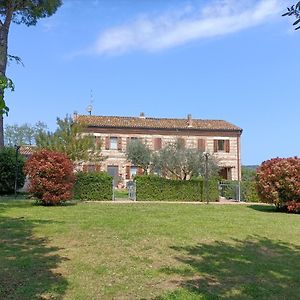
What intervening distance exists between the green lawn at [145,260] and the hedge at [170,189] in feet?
33.8

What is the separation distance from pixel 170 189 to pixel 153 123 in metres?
22.4

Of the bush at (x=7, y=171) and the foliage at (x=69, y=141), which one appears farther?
the foliage at (x=69, y=141)

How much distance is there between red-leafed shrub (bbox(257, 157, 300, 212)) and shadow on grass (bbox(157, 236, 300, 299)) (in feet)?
28.2

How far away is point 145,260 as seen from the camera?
20.6 ft

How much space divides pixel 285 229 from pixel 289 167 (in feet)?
21.4

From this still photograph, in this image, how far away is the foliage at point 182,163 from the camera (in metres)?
29.1

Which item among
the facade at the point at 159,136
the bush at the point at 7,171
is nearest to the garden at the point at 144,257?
the bush at the point at 7,171

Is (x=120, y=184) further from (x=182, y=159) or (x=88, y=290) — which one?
(x=88, y=290)

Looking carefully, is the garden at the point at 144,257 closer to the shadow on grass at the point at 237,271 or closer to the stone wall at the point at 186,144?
the shadow on grass at the point at 237,271

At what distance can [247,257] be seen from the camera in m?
6.76

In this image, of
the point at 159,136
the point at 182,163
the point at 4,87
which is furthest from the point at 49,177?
the point at 159,136

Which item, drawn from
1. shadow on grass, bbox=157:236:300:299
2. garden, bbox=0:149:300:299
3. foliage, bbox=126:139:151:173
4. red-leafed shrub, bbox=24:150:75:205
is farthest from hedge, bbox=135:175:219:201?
shadow on grass, bbox=157:236:300:299

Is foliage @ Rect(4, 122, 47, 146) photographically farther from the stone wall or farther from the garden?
the garden

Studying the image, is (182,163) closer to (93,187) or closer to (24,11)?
(93,187)
